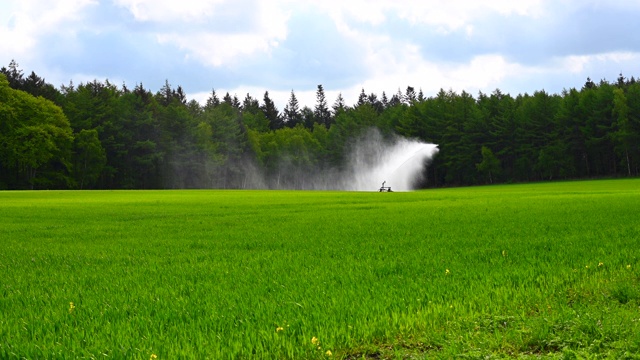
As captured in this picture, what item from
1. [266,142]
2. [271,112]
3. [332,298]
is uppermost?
[271,112]

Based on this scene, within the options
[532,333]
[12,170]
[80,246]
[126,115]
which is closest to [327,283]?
[532,333]

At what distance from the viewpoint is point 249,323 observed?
5.80 metres

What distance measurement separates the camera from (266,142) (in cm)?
12938

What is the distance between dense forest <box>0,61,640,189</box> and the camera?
89125 mm

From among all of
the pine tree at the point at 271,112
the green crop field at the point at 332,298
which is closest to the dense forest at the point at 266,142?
the pine tree at the point at 271,112

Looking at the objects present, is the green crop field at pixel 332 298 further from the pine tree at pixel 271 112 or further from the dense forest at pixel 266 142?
the pine tree at pixel 271 112

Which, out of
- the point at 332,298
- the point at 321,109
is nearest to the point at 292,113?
the point at 321,109

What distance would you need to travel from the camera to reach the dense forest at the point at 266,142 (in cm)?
8912

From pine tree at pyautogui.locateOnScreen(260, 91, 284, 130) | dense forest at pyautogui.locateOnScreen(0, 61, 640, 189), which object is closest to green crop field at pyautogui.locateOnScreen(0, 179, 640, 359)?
dense forest at pyautogui.locateOnScreen(0, 61, 640, 189)

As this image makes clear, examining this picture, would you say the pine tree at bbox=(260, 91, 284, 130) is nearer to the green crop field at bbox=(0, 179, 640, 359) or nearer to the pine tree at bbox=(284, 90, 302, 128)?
the pine tree at bbox=(284, 90, 302, 128)

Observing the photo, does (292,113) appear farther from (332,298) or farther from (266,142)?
(332,298)

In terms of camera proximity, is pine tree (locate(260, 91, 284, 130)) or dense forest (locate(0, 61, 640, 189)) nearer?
dense forest (locate(0, 61, 640, 189))

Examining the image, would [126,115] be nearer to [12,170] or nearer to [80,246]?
[12,170]

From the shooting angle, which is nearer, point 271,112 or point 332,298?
point 332,298
